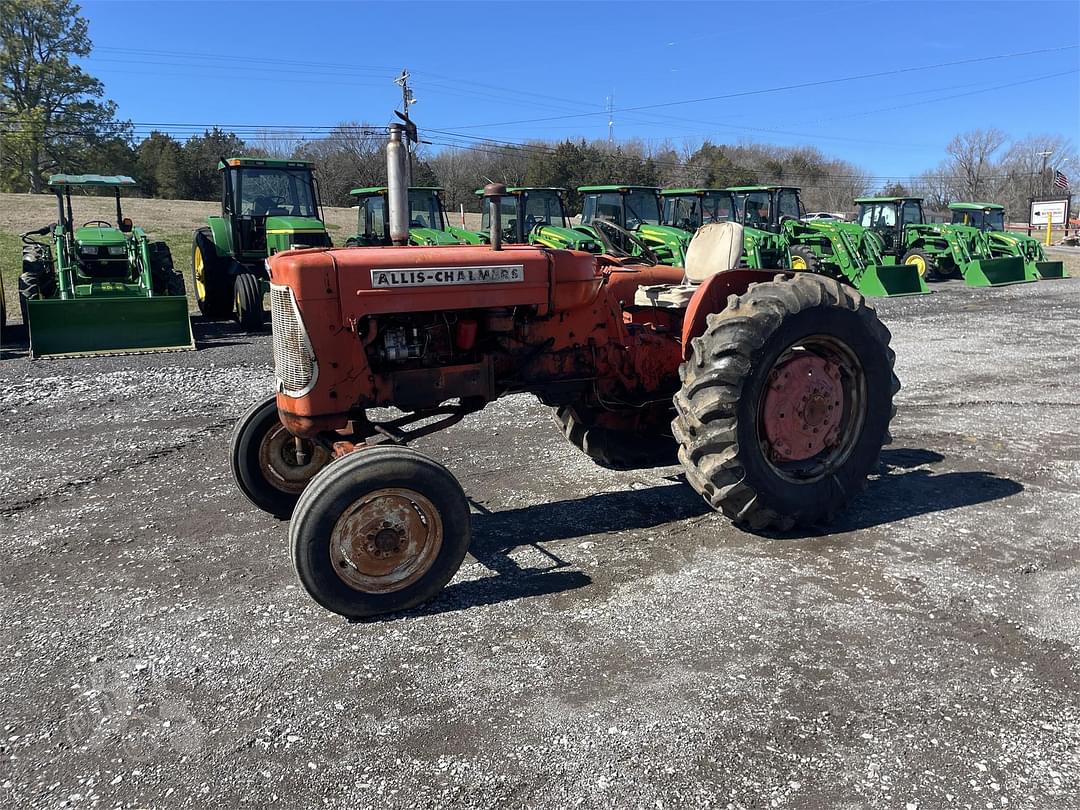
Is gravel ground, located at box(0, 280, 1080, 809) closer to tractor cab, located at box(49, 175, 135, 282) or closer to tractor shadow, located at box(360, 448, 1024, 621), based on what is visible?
tractor shadow, located at box(360, 448, 1024, 621)

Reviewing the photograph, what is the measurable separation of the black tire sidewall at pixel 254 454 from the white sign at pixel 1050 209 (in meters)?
45.6

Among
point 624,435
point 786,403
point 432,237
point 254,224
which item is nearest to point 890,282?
point 432,237

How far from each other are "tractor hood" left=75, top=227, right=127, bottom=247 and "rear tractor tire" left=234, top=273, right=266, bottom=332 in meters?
2.03

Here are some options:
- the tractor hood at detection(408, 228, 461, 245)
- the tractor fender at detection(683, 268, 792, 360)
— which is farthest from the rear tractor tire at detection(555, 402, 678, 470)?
the tractor hood at detection(408, 228, 461, 245)

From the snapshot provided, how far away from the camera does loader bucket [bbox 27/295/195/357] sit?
10.1m

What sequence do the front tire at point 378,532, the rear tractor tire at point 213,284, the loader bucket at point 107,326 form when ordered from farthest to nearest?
the rear tractor tire at point 213,284 → the loader bucket at point 107,326 → the front tire at point 378,532

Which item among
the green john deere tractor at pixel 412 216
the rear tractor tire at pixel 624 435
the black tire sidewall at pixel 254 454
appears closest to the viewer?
the black tire sidewall at pixel 254 454

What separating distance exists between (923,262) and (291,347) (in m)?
19.7

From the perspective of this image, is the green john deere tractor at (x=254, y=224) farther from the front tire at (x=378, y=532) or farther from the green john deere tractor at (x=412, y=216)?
the front tire at (x=378, y=532)

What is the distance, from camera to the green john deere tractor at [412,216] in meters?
15.7

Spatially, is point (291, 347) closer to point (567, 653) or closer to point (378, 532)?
point (378, 532)

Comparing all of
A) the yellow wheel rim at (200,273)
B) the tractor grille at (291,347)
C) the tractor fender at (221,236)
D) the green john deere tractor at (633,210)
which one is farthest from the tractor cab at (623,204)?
the tractor grille at (291,347)

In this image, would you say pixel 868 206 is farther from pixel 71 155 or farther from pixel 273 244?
pixel 71 155

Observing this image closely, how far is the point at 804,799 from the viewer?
8.23 feet
